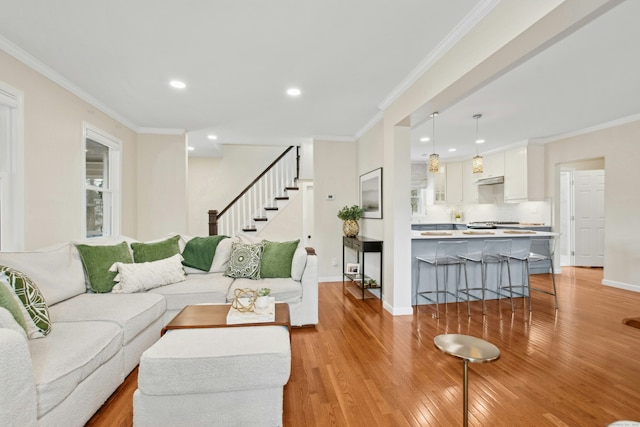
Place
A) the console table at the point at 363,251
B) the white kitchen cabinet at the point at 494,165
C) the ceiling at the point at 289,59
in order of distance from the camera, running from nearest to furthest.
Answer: the ceiling at the point at 289,59 → the console table at the point at 363,251 → the white kitchen cabinet at the point at 494,165

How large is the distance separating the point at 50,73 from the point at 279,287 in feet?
10.4

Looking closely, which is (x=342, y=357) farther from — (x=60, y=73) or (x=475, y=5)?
(x=60, y=73)

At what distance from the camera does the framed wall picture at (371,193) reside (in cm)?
429

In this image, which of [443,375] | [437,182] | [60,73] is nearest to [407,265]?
[443,375]

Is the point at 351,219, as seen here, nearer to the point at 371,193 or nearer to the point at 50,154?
the point at 371,193

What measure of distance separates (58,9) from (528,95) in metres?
4.73

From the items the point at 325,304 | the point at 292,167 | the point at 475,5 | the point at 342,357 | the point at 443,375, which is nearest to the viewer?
the point at 475,5

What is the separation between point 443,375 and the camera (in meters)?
2.28

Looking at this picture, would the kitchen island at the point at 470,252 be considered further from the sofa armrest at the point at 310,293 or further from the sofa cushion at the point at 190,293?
the sofa cushion at the point at 190,293

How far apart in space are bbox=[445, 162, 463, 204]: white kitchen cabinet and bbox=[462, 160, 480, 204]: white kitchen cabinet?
0.07 meters

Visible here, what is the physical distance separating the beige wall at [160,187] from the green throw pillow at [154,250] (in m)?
1.57

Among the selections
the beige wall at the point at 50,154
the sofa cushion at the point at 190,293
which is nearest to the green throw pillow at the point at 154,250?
the sofa cushion at the point at 190,293

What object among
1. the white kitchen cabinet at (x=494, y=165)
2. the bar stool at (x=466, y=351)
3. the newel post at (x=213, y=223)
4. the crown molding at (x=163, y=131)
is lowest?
the bar stool at (x=466, y=351)

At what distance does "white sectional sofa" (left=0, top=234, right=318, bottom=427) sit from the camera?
4.37 feet
